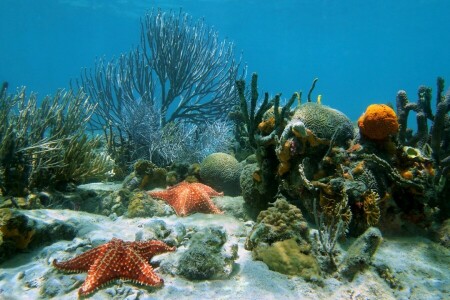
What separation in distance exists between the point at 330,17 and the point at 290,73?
9046cm

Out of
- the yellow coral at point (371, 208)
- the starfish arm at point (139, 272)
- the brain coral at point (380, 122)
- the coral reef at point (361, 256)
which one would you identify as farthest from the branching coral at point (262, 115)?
the starfish arm at point (139, 272)

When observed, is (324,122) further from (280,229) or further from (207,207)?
(207,207)

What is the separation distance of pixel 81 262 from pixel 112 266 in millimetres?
379

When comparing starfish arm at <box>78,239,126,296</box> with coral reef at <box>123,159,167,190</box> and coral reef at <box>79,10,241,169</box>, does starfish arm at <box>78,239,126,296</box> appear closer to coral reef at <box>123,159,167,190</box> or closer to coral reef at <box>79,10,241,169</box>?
coral reef at <box>123,159,167,190</box>

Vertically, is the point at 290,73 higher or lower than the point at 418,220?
higher

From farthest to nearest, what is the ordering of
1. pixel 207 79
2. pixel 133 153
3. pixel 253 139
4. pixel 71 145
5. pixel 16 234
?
pixel 207 79
pixel 133 153
pixel 71 145
pixel 253 139
pixel 16 234

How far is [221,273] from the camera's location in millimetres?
2865

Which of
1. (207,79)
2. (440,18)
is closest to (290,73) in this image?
(440,18)

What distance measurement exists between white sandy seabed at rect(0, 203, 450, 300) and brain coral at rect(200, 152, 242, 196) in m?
2.12

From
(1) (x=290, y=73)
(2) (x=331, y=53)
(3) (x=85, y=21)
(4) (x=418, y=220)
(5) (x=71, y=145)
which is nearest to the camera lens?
(4) (x=418, y=220)

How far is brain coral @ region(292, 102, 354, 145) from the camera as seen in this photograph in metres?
4.02

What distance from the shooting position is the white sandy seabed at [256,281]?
261 centimetres

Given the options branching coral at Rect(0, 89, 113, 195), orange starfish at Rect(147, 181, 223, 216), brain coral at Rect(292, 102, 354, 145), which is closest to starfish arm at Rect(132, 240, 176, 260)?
orange starfish at Rect(147, 181, 223, 216)

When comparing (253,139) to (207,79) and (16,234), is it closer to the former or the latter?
(16,234)
